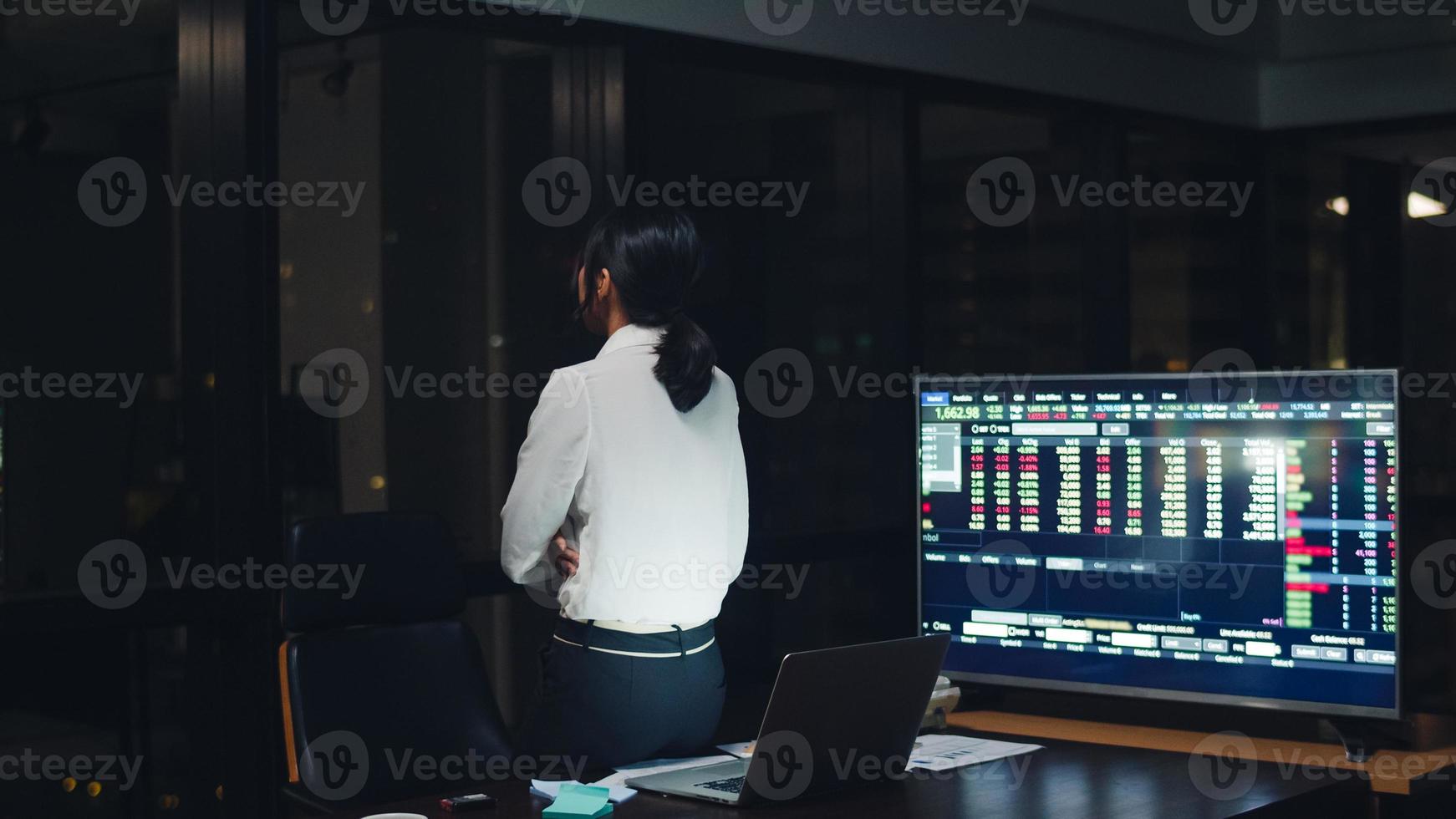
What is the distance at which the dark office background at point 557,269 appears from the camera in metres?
3.09

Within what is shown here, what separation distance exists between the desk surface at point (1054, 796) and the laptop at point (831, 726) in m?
0.03

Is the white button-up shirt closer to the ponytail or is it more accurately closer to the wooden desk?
the ponytail

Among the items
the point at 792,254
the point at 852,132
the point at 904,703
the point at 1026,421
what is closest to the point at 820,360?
the point at 792,254

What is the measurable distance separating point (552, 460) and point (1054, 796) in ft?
3.24

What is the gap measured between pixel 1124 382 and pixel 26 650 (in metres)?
2.29

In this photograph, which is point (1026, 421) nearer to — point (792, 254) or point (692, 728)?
point (692, 728)

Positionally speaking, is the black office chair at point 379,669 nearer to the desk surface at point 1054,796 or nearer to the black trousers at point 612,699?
the black trousers at point 612,699

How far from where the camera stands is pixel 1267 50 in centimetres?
522

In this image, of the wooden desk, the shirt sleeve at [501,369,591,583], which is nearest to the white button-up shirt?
the shirt sleeve at [501,369,591,583]

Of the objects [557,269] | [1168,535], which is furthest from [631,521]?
[557,269]

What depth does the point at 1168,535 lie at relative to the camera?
3.05 meters

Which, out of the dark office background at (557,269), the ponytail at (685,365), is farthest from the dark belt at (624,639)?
the dark office background at (557,269)

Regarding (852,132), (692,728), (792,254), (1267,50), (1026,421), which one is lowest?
(692,728)

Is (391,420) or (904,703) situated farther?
(391,420)
